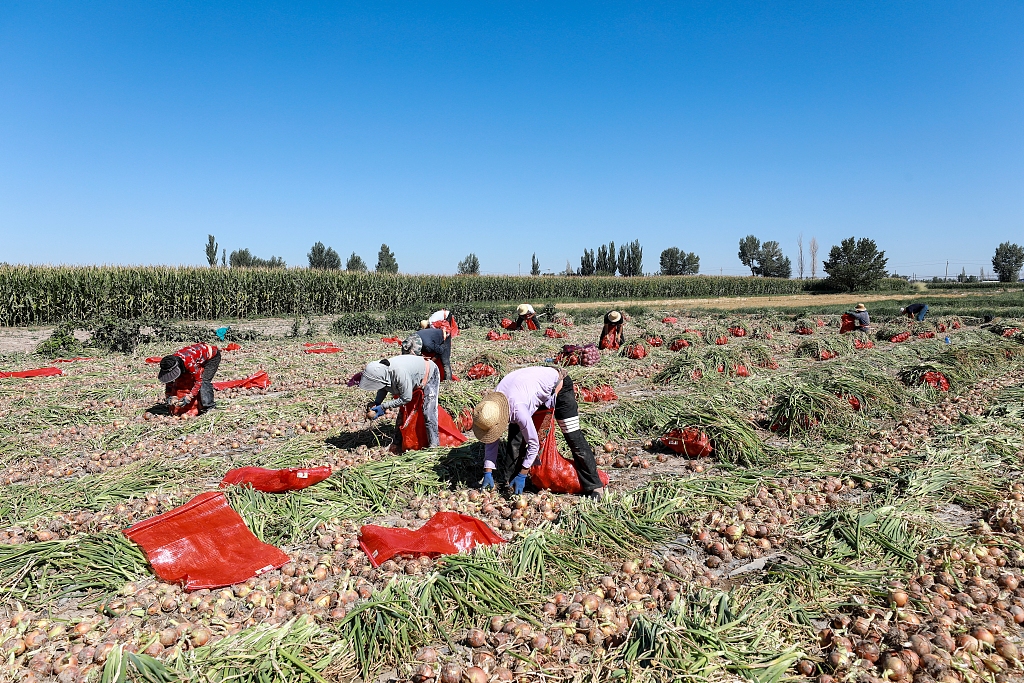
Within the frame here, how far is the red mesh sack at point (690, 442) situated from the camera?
19.9ft

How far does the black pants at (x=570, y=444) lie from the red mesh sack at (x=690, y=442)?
1475 millimetres

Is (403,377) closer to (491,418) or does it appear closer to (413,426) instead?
(413,426)

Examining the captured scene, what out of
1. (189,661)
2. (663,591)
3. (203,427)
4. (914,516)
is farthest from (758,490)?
(203,427)

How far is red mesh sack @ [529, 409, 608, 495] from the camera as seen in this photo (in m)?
5.05

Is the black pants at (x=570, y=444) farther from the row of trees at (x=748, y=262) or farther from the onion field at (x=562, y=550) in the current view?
the row of trees at (x=748, y=262)

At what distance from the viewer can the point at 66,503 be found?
187 inches

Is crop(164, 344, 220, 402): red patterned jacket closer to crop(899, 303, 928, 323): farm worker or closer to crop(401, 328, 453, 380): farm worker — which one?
crop(401, 328, 453, 380): farm worker

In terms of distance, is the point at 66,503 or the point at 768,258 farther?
the point at 768,258

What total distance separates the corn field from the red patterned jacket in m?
16.9

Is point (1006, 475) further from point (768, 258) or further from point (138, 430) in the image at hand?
point (768, 258)

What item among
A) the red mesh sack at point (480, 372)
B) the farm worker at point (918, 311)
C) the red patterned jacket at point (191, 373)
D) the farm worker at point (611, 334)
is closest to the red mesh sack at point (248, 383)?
the red patterned jacket at point (191, 373)

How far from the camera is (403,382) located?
5.66 m

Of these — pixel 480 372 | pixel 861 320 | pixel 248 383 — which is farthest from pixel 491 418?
pixel 861 320

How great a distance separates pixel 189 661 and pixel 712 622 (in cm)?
271
